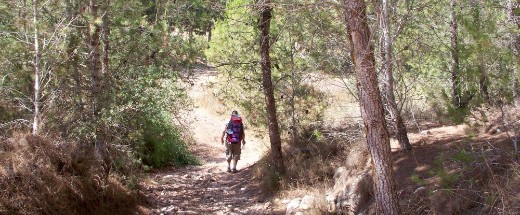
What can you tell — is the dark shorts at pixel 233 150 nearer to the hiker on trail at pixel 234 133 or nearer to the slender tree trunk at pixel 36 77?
the hiker on trail at pixel 234 133

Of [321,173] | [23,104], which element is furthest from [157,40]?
[321,173]

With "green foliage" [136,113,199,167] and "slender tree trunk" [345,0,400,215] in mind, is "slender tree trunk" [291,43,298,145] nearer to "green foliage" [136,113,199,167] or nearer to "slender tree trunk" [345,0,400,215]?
"green foliage" [136,113,199,167]

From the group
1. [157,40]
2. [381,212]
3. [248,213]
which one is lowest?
[248,213]

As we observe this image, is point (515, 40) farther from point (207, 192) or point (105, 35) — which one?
point (207, 192)

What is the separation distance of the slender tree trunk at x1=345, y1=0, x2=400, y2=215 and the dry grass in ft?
14.0

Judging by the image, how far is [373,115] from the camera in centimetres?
566

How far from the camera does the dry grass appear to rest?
20.9 feet

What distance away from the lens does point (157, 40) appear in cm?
998

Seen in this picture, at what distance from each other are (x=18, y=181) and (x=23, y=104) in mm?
2610

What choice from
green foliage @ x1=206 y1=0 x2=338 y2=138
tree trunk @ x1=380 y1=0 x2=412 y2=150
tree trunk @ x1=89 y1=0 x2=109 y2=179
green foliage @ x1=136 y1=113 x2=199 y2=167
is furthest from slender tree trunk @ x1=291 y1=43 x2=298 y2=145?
tree trunk @ x1=89 y1=0 x2=109 y2=179

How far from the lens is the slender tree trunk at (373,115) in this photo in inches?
223

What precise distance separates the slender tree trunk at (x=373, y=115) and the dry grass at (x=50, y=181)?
4.27 m

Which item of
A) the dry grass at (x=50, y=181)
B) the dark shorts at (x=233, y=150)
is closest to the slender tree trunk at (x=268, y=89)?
the dark shorts at (x=233, y=150)

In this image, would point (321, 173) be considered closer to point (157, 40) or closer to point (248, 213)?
point (248, 213)
